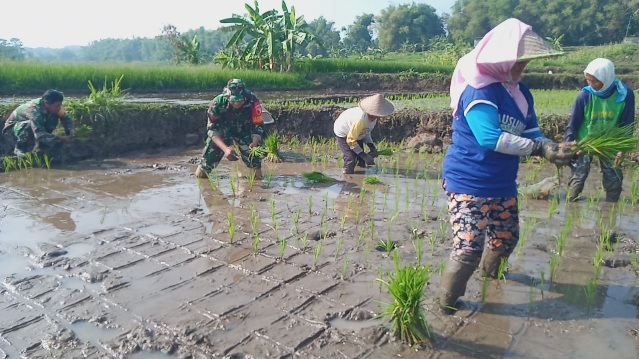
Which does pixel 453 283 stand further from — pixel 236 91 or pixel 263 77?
pixel 263 77

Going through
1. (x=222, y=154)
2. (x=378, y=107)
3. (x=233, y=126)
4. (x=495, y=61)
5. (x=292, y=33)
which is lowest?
(x=222, y=154)

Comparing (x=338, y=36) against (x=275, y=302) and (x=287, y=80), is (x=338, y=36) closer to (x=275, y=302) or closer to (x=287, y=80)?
(x=287, y=80)

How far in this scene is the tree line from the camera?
18.4m

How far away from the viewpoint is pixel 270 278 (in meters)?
3.53

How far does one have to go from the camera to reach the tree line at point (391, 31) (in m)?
18.4

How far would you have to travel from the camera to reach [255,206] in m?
5.32

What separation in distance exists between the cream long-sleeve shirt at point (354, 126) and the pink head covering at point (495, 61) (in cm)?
349

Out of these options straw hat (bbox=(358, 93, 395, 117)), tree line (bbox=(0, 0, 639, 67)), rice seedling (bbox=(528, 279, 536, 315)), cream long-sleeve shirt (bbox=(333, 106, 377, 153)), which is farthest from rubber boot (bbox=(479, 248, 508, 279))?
tree line (bbox=(0, 0, 639, 67))

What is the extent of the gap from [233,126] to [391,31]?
59.8 m

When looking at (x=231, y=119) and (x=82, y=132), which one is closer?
(x=231, y=119)

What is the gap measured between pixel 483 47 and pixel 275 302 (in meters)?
1.87

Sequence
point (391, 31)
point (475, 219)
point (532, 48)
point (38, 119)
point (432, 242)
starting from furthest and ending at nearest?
1. point (391, 31)
2. point (38, 119)
3. point (432, 242)
4. point (475, 219)
5. point (532, 48)

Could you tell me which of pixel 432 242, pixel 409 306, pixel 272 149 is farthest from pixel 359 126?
pixel 409 306

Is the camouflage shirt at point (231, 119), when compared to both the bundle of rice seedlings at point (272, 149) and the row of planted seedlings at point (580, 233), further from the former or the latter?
the row of planted seedlings at point (580, 233)
